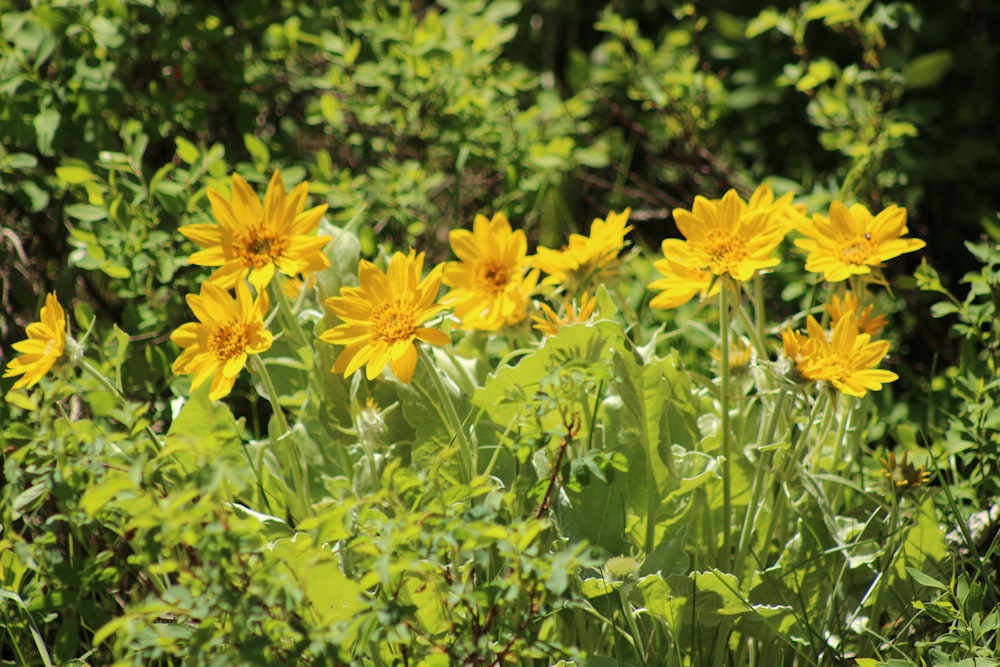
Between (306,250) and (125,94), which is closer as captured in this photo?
(306,250)

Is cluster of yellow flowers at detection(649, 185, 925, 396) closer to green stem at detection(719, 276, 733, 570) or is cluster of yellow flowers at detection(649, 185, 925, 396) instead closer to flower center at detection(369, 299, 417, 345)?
green stem at detection(719, 276, 733, 570)

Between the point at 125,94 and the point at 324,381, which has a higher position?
the point at 125,94

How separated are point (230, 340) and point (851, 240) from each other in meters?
0.88

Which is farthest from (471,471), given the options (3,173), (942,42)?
(942,42)

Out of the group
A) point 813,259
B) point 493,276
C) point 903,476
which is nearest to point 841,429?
→ point 903,476

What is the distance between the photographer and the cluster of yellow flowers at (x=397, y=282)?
132cm

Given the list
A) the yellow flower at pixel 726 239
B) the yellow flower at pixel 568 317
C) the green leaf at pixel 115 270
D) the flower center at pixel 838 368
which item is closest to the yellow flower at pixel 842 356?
the flower center at pixel 838 368

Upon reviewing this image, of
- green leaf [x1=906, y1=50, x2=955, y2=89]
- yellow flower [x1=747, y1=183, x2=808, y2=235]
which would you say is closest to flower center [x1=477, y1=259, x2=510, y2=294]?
yellow flower [x1=747, y1=183, x2=808, y2=235]

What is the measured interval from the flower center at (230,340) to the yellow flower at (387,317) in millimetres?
115

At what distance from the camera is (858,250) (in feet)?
4.61

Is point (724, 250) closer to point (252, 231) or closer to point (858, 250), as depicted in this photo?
point (858, 250)

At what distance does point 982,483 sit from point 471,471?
84 cm

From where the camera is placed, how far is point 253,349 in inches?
52.1

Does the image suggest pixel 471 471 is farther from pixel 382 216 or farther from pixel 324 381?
pixel 382 216
